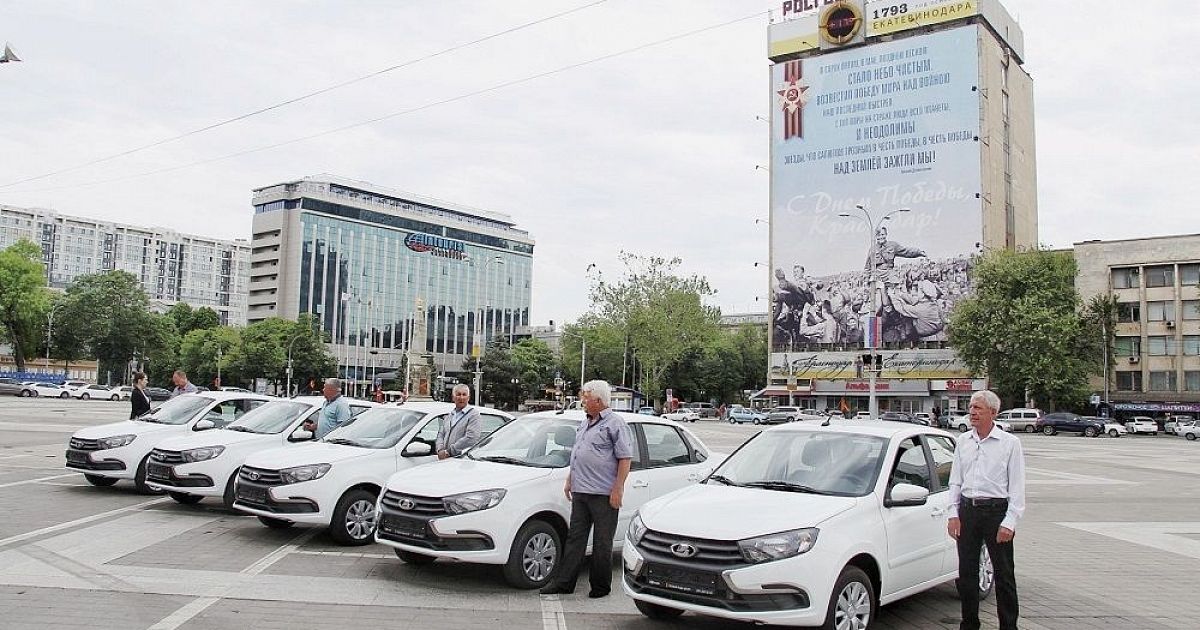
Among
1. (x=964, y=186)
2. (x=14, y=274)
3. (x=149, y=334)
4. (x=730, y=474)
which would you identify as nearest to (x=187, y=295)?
(x=149, y=334)

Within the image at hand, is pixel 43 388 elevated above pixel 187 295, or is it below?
below

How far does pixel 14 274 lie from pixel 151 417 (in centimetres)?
7617

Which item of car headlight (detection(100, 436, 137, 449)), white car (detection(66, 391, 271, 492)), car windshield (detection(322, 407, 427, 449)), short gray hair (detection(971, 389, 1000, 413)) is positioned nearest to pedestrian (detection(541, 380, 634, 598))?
short gray hair (detection(971, 389, 1000, 413))

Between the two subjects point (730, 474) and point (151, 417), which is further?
point (151, 417)

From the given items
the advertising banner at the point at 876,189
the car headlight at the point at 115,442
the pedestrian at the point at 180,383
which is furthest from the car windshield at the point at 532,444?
the advertising banner at the point at 876,189

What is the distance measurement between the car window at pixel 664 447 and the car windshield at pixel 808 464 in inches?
57.4

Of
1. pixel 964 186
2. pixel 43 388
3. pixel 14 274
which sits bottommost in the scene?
pixel 43 388

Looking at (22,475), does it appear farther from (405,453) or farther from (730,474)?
(730,474)

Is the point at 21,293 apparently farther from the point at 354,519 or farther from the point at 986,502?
the point at 986,502

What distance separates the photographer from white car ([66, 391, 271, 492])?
12.9 meters

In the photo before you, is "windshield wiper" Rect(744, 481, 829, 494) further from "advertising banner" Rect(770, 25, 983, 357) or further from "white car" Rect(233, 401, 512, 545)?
"advertising banner" Rect(770, 25, 983, 357)

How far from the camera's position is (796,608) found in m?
5.72

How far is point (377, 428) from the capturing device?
10461 mm

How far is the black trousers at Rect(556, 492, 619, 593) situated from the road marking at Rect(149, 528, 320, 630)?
2.76m
